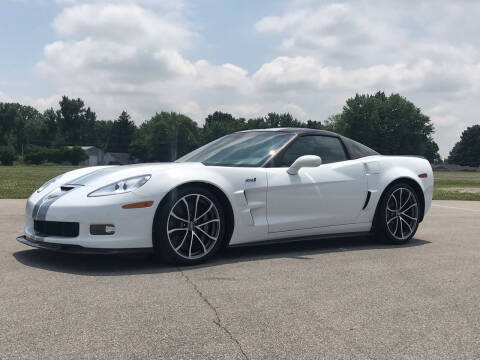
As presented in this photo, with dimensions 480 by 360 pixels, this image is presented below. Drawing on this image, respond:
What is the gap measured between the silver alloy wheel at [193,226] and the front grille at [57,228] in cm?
78

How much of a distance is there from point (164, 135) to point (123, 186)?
299 ft

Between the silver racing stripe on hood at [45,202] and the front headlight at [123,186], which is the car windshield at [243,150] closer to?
the front headlight at [123,186]

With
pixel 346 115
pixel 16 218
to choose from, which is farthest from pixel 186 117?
pixel 16 218

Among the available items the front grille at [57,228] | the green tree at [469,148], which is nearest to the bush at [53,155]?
the green tree at [469,148]

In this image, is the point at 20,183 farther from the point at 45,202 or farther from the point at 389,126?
the point at 389,126

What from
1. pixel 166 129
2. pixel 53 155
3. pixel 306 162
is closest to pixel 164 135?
pixel 166 129

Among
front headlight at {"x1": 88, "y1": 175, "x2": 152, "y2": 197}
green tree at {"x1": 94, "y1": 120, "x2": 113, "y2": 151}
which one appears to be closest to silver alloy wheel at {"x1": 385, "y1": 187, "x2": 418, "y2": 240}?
front headlight at {"x1": 88, "y1": 175, "x2": 152, "y2": 197}

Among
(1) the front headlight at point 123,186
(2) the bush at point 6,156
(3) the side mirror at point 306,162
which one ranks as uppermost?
(2) the bush at point 6,156

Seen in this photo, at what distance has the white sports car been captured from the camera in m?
4.39

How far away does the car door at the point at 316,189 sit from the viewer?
17.0 feet

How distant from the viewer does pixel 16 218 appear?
26.2 feet

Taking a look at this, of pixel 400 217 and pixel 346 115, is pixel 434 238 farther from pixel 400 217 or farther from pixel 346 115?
pixel 346 115

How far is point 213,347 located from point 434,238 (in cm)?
480

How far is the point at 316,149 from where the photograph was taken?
580cm
